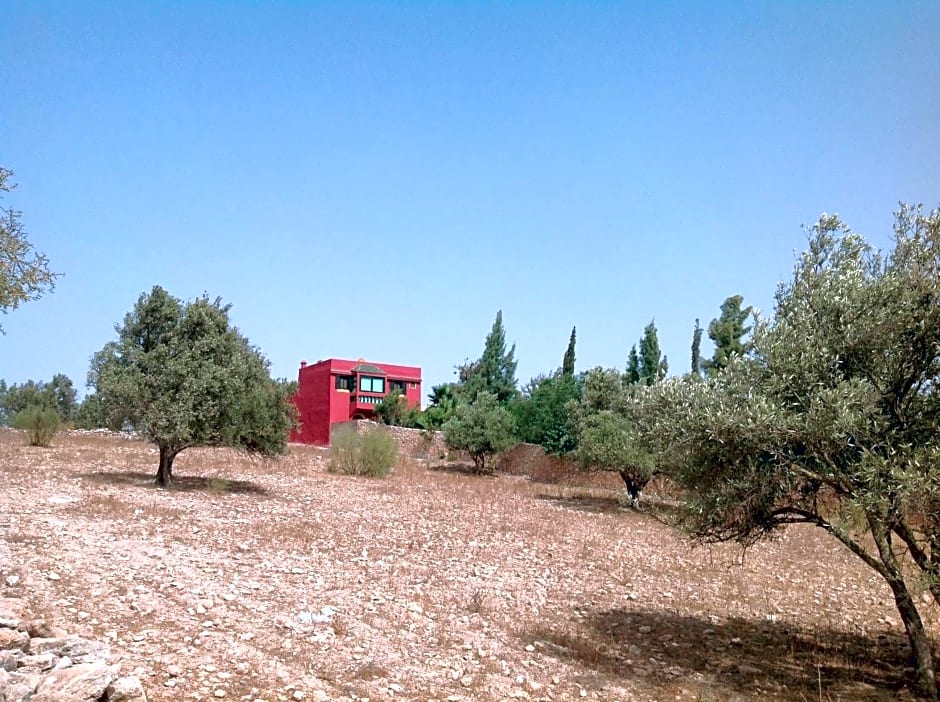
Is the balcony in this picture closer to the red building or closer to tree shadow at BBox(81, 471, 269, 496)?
the red building

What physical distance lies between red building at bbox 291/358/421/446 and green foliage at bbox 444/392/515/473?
Result: 1914 cm

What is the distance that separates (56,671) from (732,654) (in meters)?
7.55

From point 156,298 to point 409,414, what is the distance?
115 ft

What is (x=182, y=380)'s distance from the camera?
736 inches

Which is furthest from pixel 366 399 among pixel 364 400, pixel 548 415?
pixel 548 415

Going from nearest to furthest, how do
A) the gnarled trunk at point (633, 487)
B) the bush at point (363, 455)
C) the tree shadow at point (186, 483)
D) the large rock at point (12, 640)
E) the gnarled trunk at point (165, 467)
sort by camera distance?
the large rock at point (12, 640) → the tree shadow at point (186, 483) → the gnarled trunk at point (165, 467) → the gnarled trunk at point (633, 487) → the bush at point (363, 455)

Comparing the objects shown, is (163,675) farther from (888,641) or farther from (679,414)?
(888,641)

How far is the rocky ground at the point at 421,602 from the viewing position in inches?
299

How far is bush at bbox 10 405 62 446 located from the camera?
90.8ft

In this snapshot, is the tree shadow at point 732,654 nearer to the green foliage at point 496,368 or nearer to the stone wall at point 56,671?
the stone wall at point 56,671

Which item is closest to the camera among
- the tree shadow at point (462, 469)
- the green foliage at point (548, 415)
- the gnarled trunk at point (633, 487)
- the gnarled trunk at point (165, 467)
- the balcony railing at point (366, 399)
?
the gnarled trunk at point (165, 467)

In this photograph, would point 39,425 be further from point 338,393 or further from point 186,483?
point 338,393

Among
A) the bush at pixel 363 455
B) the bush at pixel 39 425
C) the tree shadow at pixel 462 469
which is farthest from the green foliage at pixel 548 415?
the bush at pixel 39 425

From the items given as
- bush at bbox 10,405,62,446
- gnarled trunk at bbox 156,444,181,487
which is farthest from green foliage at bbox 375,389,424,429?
gnarled trunk at bbox 156,444,181,487
